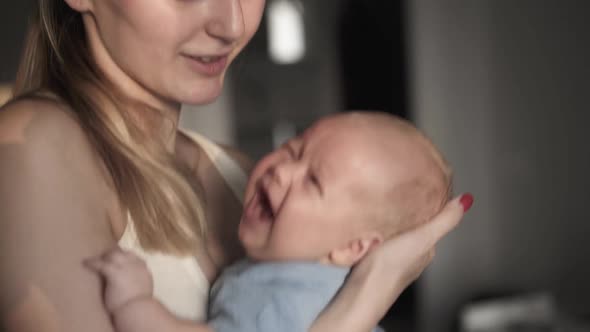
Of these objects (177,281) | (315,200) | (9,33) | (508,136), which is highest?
(315,200)

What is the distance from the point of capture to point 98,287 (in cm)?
79

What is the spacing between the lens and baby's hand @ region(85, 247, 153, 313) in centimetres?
A: 79

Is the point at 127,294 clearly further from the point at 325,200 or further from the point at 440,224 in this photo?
the point at 440,224

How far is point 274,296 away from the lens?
86 centimetres

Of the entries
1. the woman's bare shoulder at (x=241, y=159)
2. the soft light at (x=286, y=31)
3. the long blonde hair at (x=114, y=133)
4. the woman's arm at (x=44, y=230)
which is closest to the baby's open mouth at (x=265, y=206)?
the long blonde hair at (x=114, y=133)

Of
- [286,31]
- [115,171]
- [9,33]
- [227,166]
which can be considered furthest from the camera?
[286,31]

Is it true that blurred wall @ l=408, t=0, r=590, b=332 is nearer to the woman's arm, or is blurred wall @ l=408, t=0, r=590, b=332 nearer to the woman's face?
the woman's face

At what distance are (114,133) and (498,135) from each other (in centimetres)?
269

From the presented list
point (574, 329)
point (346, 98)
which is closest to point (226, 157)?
point (574, 329)

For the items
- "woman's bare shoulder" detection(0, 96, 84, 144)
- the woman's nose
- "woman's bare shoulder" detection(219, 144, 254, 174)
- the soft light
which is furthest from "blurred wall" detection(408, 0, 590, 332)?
"woman's bare shoulder" detection(0, 96, 84, 144)

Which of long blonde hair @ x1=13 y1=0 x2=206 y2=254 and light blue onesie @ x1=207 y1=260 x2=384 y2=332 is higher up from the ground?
long blonde hair @ x1=13 y1=0 x2=206 y2=254

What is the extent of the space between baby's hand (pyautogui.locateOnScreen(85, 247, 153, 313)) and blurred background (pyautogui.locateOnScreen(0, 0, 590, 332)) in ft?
7.89

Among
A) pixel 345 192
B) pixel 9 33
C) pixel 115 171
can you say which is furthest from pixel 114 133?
pixel 9 33

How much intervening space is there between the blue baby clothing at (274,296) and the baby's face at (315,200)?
25mm
